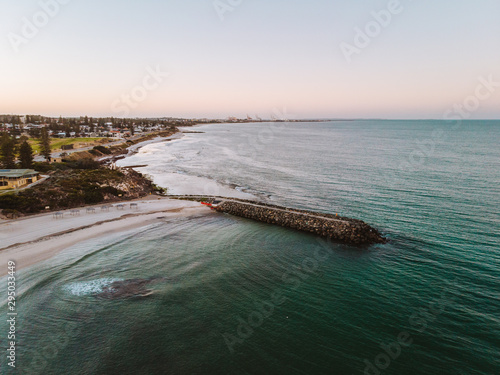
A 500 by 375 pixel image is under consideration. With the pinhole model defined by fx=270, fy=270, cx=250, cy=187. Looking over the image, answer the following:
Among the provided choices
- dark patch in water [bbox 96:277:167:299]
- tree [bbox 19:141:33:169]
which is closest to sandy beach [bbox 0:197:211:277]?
dark patch in water [bbox 96:277:167:299]

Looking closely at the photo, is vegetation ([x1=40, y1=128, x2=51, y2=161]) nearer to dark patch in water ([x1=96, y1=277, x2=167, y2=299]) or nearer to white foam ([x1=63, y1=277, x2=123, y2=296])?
white foam ([x1=63, y1=277, x2=123, y2=296])

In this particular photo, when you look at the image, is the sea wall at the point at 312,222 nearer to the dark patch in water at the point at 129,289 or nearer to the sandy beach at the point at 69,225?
the sandy beach at the point at 69,225

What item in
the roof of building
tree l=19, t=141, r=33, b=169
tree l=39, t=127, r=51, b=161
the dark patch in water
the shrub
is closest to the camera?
the dark patch in water

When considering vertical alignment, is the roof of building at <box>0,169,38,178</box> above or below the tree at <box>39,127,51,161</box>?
below

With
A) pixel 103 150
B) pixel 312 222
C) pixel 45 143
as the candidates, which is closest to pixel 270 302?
pixel 312 222

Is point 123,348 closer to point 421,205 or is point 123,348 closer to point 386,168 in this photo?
point 421,205
